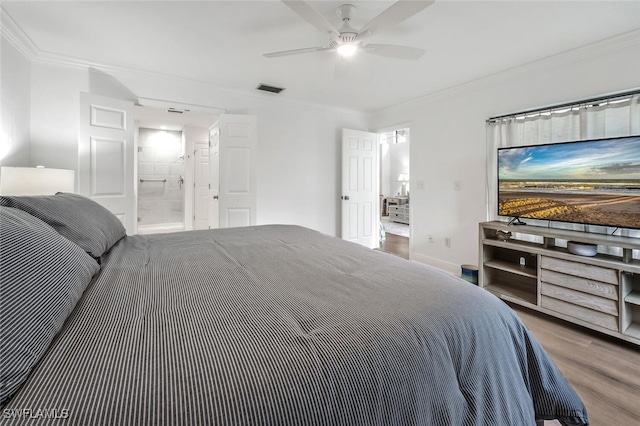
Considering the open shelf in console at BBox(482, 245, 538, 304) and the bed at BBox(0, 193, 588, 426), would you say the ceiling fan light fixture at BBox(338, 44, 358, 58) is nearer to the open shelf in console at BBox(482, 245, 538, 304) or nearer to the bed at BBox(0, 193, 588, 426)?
the bed at BBox(0, 193, 588, 426)

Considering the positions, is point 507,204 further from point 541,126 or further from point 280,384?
point 280,384

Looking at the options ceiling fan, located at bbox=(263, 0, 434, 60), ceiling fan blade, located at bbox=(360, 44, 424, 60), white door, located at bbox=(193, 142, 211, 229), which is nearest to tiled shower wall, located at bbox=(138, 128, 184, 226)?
white door, located at bbox=(193, 142, 211, 229)

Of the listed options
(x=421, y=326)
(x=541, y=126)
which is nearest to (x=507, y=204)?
(x=541, y=126)

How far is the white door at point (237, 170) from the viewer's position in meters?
3.79

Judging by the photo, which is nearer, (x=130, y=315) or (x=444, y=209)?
(x=130, y=315)

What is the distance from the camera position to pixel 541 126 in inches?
117

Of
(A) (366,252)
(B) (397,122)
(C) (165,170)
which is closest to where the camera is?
(A) (366,252)

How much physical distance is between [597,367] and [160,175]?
7300mm

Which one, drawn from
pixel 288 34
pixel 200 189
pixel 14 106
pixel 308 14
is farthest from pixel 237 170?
pixel 200 189

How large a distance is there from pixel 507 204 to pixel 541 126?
877 millimetres

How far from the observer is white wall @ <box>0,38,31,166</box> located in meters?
2.41

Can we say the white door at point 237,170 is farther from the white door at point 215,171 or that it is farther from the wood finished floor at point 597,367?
the wood finished floor at point 597,367

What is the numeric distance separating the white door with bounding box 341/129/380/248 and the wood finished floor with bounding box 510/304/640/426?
2.79 m

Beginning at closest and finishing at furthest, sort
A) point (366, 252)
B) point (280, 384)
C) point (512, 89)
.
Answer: point (280, 384), point (366, 252), point (512, 89)
